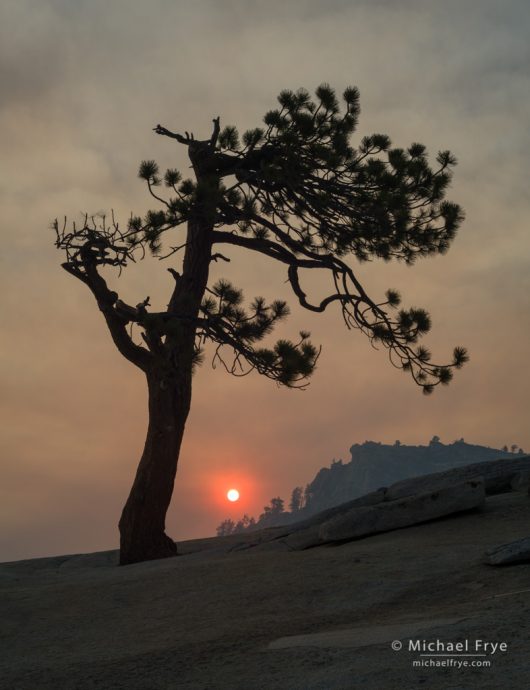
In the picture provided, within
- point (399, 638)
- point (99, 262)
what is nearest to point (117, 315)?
point (99, 262)

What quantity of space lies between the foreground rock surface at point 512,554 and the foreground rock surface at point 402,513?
2821 millimetres

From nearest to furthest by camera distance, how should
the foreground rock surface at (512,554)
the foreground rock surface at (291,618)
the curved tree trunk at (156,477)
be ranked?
the foreground rock surface at (291,618), the foreground rock surface at (512,554), the curved tree trunk at (156,477)

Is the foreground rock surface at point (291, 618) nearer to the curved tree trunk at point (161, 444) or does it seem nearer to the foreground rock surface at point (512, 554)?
the foreground rock surface at point (512, 554)

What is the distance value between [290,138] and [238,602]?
9.30 meters

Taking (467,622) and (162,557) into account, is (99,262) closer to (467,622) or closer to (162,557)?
(162,557)

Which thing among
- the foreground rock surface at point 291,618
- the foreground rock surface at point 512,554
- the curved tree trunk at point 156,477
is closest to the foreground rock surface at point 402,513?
the foreground rock surface at point 291,618

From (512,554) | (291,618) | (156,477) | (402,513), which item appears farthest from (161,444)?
(512,554)

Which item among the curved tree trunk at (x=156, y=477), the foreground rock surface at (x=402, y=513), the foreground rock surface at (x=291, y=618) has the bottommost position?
the foreground rock surface at (x=291, y=618)

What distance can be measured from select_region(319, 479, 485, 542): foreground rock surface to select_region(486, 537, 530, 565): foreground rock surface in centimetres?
282

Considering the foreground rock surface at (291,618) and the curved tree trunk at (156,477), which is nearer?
the foreground rock surface at (291,618)

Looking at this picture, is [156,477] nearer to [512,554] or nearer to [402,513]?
[402,513]

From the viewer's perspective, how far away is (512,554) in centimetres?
784

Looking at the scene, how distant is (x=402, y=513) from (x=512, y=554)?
3.16 meters

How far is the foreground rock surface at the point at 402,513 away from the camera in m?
10.9
